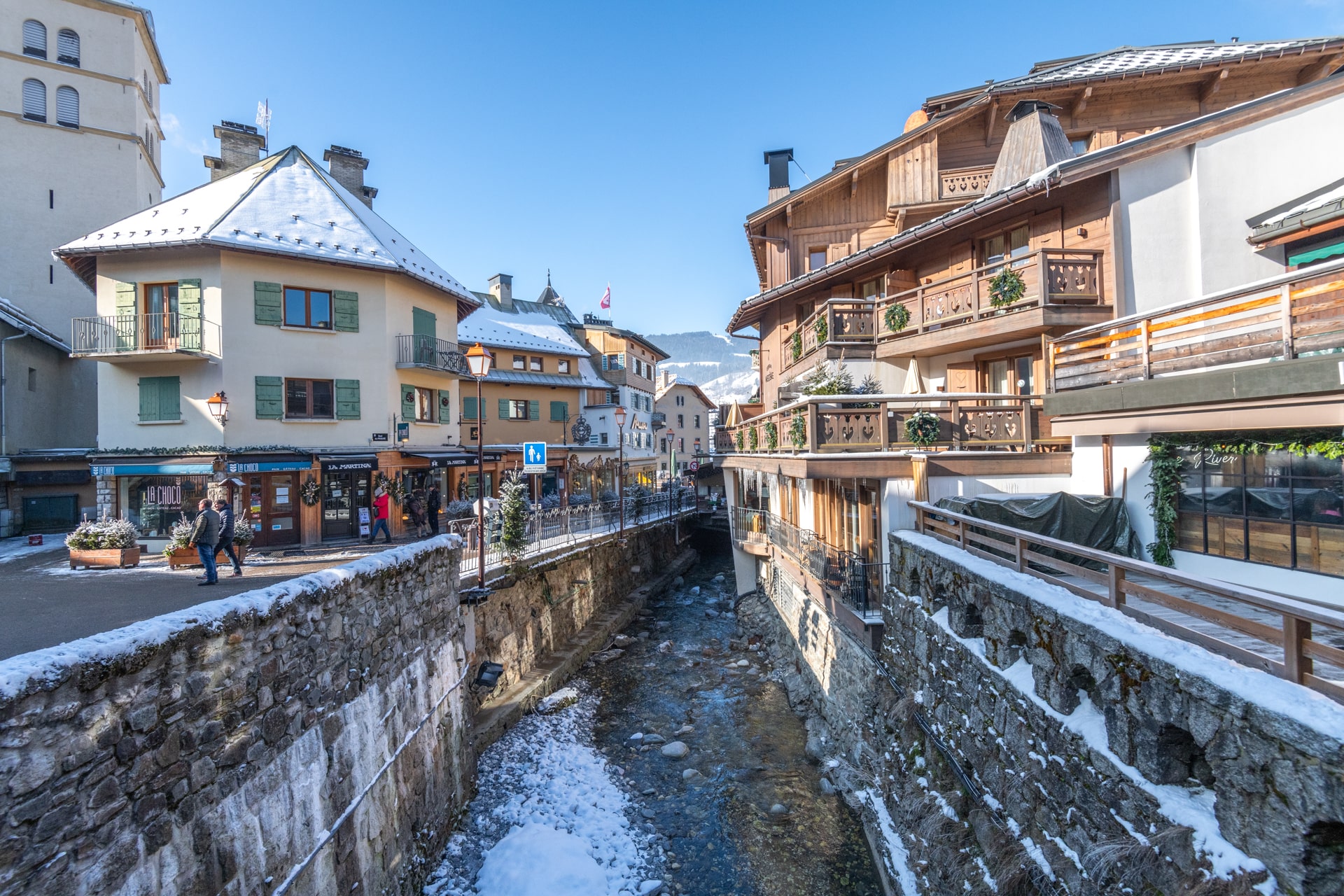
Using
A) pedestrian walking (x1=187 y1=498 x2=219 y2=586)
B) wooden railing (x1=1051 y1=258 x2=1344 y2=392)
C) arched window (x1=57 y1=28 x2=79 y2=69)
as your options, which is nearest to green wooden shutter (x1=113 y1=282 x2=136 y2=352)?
pedestrian walking (x1=187 y1=498 x2=219 y2=586)

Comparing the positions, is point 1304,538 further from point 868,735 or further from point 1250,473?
point 868,735

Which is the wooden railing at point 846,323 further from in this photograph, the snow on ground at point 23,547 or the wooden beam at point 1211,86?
the snow on ground at point 23,547

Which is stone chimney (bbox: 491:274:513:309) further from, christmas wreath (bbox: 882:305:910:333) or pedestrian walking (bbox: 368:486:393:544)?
christmas wreath (bbox: 882:305:910:333)

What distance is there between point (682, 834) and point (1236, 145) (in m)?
14.9

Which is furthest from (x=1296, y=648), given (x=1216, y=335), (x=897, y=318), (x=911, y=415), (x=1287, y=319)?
(x=897, y=318)

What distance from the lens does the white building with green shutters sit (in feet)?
58.0

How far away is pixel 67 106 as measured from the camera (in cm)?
2789

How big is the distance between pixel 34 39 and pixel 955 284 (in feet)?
131

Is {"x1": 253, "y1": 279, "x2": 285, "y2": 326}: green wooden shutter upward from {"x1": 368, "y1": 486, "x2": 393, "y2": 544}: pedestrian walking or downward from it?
upward

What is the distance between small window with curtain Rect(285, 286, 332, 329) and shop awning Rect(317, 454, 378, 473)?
4.04 meters

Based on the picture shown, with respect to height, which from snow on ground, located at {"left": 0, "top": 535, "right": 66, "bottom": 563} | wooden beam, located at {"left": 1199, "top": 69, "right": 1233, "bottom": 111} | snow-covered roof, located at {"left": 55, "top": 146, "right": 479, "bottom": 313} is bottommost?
snow on ground, located at {"left": 0, "top": 535, "right": 66, "bottom": 563}

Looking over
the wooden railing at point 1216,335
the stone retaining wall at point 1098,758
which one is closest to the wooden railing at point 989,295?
the wooden railing at point 1216,335

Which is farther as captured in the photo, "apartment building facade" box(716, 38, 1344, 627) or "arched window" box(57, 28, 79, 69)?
"arched window" box(57, 28, 79, 69)

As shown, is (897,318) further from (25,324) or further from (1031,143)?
(25,324)
